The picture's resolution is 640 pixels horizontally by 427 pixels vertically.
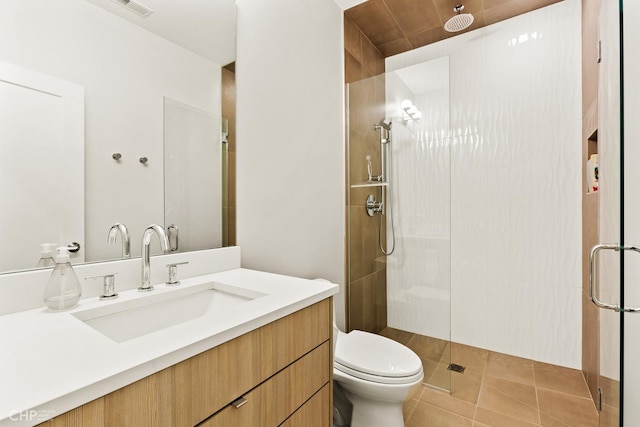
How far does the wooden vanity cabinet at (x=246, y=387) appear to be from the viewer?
23.5 inches

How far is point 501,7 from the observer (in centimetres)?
204

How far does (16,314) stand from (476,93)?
2758 millimetres

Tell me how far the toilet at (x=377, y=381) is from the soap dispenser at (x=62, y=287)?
1.07 metres

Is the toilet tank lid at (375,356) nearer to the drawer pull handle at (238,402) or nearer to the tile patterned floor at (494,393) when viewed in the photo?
the tile patterned floor at (494,393)

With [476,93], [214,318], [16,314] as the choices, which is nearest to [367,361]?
[214,318]

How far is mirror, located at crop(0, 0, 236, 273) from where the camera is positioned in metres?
0.98

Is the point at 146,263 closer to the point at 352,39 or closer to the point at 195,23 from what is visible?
the point at 195,23

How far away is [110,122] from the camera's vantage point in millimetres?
1180

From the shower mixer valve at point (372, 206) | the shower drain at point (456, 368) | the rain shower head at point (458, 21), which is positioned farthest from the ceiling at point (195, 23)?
the shower drain at point (456, 368)

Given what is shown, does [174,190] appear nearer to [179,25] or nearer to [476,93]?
[179,25]

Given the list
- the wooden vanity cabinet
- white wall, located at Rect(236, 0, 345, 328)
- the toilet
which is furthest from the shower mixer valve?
the wooden vanity cabinet

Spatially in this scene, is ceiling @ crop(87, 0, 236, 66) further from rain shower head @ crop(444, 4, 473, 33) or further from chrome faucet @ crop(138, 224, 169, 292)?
rain shower head @ crop(444, 4, 473, 33)

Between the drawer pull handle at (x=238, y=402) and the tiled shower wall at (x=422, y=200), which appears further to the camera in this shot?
the tiled shower wall at (x=422, y=200)

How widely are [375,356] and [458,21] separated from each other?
7.04 feet
